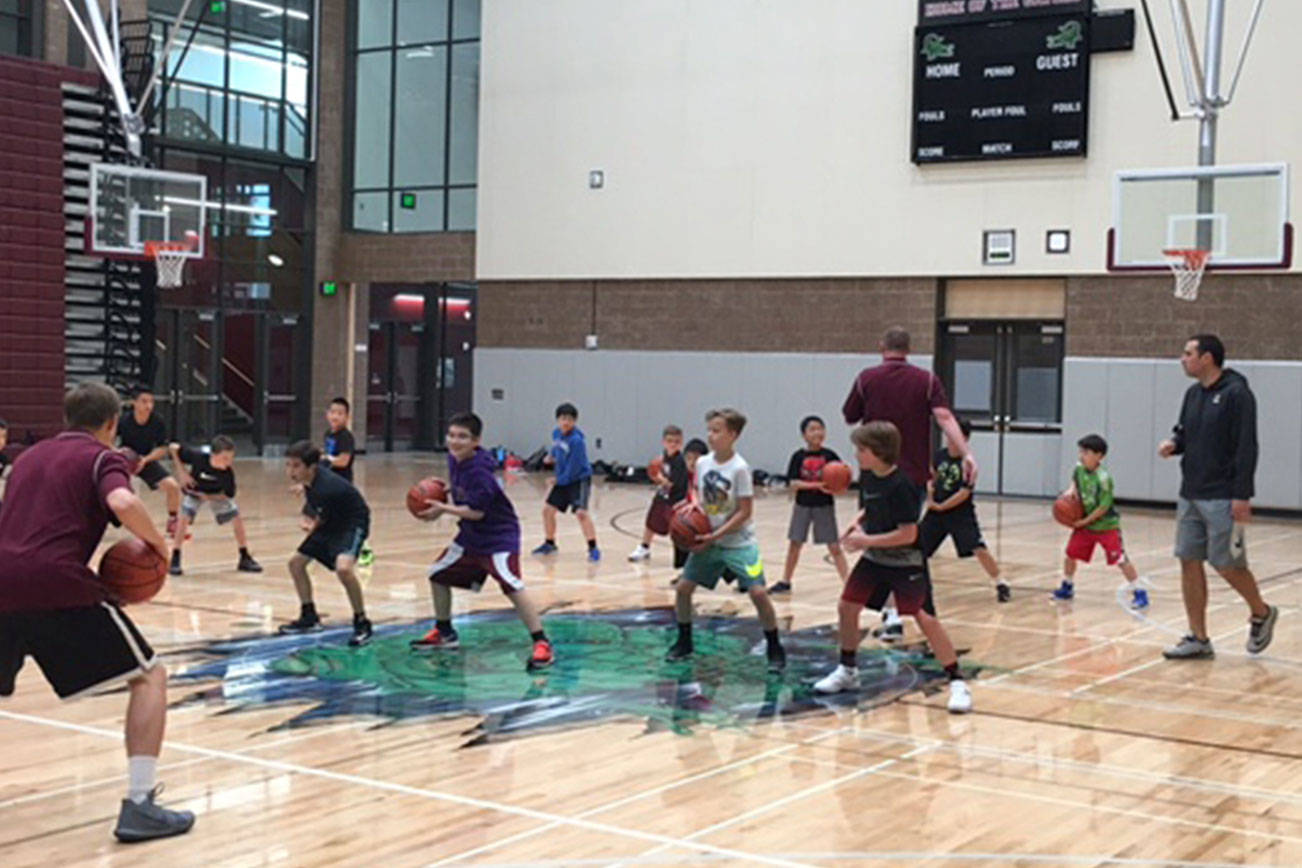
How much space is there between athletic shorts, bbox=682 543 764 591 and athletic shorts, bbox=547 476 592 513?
561 cm

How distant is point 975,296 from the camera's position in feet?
78.5

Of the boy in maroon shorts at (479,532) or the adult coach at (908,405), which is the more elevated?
the adult coach at (908,405)

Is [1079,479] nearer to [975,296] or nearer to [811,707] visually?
[811,707]

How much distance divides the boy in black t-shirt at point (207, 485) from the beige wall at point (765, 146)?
1321 cm

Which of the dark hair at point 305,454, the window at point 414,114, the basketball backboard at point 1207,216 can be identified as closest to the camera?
the dark hair at point 305,454

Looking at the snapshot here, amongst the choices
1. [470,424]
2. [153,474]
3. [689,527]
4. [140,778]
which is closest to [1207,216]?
[689,527]

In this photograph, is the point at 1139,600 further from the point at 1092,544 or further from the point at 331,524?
the point at 331,524

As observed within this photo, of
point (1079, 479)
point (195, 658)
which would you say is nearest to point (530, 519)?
point (1079, 479)

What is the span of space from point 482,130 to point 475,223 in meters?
1.80

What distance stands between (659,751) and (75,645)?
2.63 metres

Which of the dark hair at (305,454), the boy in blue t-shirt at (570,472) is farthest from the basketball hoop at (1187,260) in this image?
the dark hair at (305,454)

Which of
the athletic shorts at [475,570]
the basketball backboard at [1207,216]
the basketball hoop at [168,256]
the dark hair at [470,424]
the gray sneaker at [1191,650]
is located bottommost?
the gray sneaker at [1191,650]

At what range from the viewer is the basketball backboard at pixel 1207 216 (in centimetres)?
1719

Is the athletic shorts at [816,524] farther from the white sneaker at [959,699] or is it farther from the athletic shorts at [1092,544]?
the white sneaker at [959,699]
